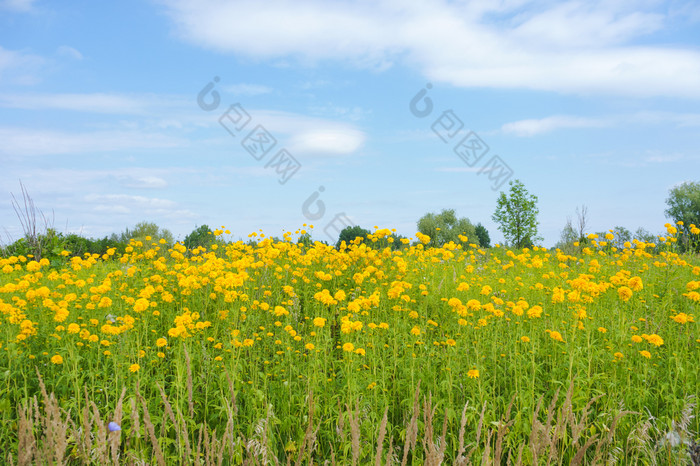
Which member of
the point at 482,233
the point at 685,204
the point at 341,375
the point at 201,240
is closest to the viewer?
the point at 341,375

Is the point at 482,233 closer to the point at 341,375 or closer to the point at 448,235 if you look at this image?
the point at 448,235

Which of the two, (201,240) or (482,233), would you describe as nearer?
(201,240)

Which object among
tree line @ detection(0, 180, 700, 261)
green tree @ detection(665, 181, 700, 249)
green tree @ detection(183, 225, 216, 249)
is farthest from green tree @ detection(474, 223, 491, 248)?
green tree @ detection(183, 225, 216, 249)

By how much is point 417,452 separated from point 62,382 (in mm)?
3263

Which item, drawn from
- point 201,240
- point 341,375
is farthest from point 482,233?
point 341,375

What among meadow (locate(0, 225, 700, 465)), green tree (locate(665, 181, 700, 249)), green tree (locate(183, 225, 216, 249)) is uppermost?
green tree (locate(665, 181, 700, 249))

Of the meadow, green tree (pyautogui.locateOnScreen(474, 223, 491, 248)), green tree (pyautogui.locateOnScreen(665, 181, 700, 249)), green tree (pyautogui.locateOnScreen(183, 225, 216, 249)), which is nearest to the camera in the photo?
the meadow

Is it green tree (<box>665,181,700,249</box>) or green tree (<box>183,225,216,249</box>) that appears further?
green tree (<box>665,181,700,249</box>)

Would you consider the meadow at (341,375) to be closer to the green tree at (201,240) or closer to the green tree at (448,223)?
the green tree at (201,240)

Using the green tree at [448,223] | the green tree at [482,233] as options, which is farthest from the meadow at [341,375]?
the green tree at [482,233]

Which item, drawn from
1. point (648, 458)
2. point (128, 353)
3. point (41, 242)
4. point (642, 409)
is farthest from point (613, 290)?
point (41, 242)

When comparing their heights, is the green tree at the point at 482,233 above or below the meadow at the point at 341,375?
Result: above

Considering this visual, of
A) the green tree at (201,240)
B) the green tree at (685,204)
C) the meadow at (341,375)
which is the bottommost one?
the meadow at (341,375)

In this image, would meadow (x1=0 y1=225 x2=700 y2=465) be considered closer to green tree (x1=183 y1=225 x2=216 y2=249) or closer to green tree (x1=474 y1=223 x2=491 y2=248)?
green tree (x1=183 y1=225 x2=216 y2=249)
